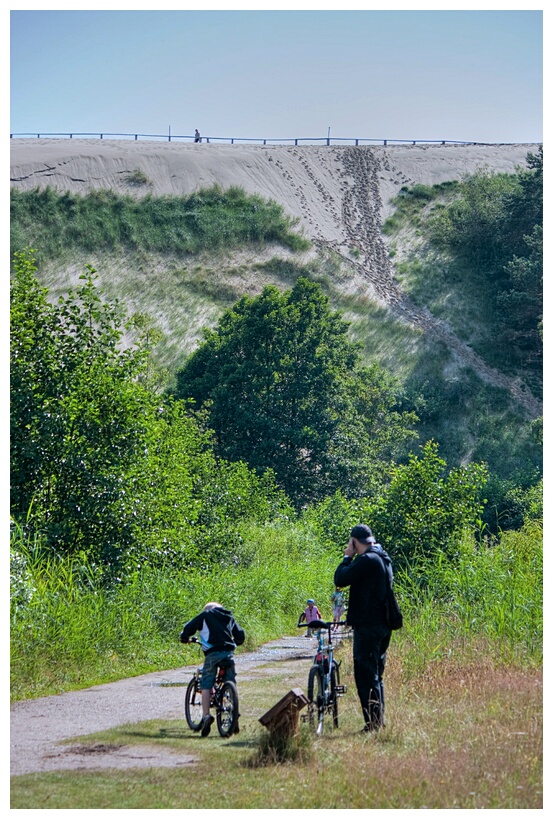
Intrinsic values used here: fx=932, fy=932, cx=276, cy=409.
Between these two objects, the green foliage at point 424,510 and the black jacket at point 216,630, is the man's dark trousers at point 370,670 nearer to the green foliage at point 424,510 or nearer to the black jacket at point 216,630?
the black jacket at point 216,630

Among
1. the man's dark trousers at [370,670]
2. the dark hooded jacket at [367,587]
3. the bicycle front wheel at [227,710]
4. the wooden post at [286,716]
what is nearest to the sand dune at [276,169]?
the bicycle front wheel at [227,710]

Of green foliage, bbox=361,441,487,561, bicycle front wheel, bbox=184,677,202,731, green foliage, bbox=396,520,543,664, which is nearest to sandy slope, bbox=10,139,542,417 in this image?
green foliage, bbox=361,441,487,561

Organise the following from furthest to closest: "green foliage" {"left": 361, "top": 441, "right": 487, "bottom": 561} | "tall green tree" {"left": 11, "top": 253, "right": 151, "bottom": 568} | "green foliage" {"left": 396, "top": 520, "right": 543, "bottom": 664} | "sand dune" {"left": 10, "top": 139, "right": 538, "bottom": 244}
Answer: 1. "sand dune" {"left": 10, "top": 139, "right": 538, "bottom": 244}
2. "green foliage" {"left": 361, "top": 441, "right": 487, "bottom": 561}
3. "tall green tree" {"left": 11, "top": 253, "right": 151, "bottom": 568}
4. "green foliage" {"left": 396, "top": 520, "right": 543, "bottom": 664}

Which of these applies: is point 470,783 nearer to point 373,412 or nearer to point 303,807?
point 303,807

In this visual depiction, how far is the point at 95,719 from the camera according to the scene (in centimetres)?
1030

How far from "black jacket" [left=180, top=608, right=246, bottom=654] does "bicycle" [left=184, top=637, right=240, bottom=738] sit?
0.18 metres

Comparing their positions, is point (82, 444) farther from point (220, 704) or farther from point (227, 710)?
point (227, 710)

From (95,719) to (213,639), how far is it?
1.81 metres

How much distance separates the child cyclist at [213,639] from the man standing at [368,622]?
4.83 ft

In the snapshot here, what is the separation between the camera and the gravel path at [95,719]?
8.17 metres

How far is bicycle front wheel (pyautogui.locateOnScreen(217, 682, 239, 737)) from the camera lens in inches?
370

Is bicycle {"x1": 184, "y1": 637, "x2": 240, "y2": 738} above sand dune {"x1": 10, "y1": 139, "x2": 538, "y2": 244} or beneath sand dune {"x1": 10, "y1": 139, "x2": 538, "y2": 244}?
beneath

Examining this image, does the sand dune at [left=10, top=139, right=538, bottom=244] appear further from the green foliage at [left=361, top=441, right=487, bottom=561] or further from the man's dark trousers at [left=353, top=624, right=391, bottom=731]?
the man's dark trousers at [left=353, top=624, right=391, bottom=731]

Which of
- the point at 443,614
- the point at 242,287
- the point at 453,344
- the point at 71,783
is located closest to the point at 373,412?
the point at 453,344
